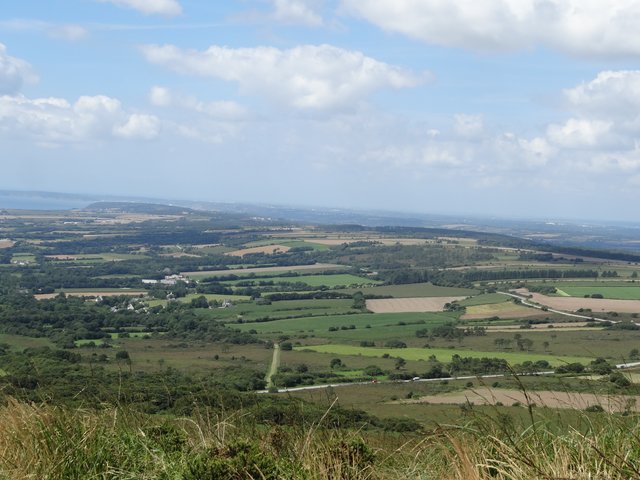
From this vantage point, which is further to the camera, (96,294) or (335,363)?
(96,294)

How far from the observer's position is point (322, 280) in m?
80.8

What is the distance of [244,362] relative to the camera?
116ft

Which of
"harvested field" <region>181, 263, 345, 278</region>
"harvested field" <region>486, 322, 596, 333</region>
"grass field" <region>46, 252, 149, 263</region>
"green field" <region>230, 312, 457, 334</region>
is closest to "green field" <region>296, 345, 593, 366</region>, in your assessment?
"green field" <region>230, 312, 457, 334</region>

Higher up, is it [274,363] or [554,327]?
[554,327]

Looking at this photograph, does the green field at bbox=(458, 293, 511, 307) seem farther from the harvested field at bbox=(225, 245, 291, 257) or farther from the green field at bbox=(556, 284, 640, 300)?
the harvested field at bbox=(225, 245, 291, 257)

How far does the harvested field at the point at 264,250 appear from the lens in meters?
106

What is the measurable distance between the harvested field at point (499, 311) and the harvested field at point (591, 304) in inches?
113

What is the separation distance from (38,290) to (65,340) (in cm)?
2800

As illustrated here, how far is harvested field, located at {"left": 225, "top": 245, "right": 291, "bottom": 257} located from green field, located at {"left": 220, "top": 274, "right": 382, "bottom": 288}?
2314 cm

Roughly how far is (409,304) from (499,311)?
1014 centimetres

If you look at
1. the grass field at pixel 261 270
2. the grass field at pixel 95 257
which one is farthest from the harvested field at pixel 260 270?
the grass field at pixel 95 257

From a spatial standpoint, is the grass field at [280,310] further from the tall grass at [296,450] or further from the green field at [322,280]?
the tall grass at [296,450]

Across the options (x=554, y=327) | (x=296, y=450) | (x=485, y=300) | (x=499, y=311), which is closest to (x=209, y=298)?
(x=485, y=300)

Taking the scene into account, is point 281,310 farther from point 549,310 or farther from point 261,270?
point 261,270
